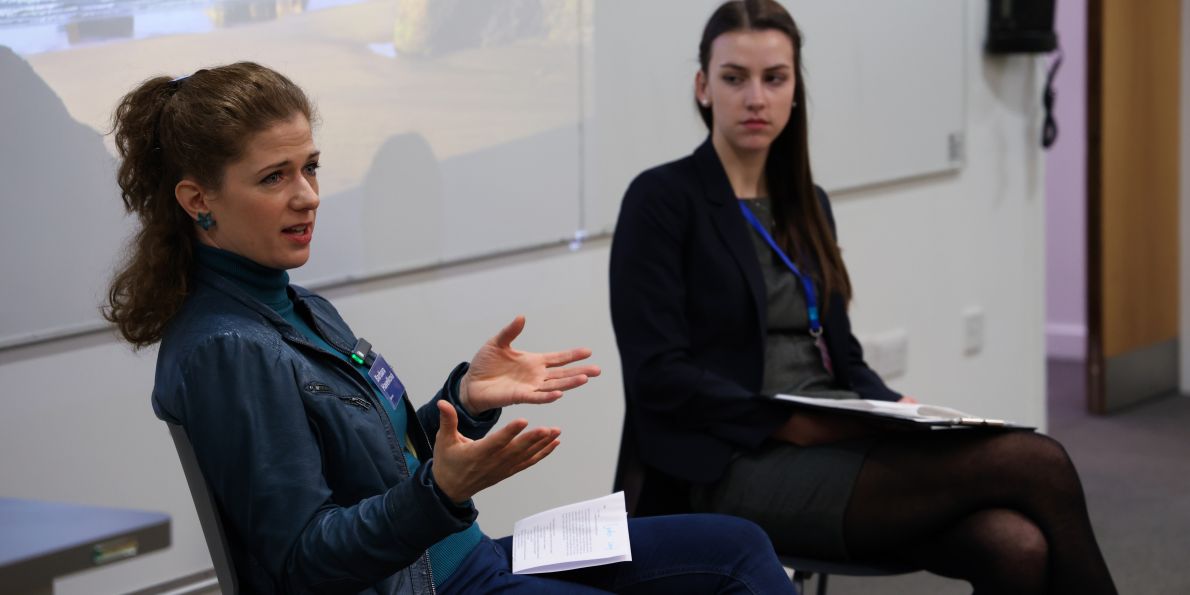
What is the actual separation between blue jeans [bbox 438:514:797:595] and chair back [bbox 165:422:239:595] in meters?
0.30

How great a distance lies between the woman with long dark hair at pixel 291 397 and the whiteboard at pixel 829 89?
1.40m

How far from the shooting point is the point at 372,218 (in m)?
2.58

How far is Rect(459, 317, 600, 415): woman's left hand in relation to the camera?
1.70 metres

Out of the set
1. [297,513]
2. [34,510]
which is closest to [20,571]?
[34,510]

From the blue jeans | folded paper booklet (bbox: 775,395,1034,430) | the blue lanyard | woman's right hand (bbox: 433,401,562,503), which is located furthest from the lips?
the blue lanyard

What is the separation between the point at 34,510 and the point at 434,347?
4.90 feet

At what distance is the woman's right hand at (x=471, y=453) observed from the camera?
1378mm

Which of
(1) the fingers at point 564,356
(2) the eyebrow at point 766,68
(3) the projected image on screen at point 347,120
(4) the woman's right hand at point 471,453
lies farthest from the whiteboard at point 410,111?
(4) the woman's right hand at point 471,453

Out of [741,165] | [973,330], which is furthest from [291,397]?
[973,330]

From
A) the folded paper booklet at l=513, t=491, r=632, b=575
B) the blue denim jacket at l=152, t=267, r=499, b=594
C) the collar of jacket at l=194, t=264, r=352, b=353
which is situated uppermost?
the collar of jacket at l=194, t=264, r=352, b=353

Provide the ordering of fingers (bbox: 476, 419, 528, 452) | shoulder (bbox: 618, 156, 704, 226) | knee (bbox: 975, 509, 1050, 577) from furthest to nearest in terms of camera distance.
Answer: shoulder (bbox: 618, 156, 704, 226) → knee (bbox: 975, 509, 1050, 577) → fingers (bbox: 476, 419, 528, 452)

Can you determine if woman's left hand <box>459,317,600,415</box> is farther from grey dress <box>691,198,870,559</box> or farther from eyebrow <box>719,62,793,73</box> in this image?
eyebrow <box>719,62,793,73</box>

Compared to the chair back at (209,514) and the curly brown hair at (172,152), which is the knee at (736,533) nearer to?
the chair back at (209,514)

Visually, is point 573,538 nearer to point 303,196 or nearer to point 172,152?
point 303,196
